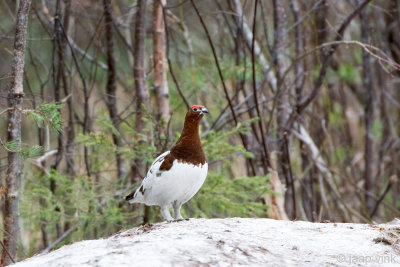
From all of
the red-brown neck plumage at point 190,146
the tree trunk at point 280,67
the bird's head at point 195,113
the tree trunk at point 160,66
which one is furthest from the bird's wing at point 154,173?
the tree trunk at point 280,67

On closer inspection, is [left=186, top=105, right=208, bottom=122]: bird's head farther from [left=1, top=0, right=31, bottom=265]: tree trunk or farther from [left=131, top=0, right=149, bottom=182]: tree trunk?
[left=131, top=0, right=149, bottom=182]: tree trunk

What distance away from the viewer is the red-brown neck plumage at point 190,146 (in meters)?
5.20

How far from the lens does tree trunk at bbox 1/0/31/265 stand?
502 centimetres

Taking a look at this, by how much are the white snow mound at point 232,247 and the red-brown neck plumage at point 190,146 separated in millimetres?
619

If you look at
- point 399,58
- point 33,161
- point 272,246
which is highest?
point 399,58

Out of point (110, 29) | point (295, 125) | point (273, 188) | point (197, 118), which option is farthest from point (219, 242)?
point (295, 125)

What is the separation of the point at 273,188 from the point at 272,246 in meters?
3.70

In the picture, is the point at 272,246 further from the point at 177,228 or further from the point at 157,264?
the point at 157,264

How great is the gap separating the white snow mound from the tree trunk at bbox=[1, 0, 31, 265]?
1.25m

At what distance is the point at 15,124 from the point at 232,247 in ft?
8.27

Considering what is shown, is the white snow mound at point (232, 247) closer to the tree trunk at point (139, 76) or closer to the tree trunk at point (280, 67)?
the tree trunk at point (139, 76)

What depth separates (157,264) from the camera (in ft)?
11.6

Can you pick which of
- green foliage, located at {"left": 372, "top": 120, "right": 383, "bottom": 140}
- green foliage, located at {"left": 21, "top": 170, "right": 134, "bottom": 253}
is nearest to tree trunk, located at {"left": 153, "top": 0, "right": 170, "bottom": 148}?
green foliage, located at {"left": 21, "top": 170, "right": 134, "bottom": 253}

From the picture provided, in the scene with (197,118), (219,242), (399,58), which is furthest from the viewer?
(399,58)
